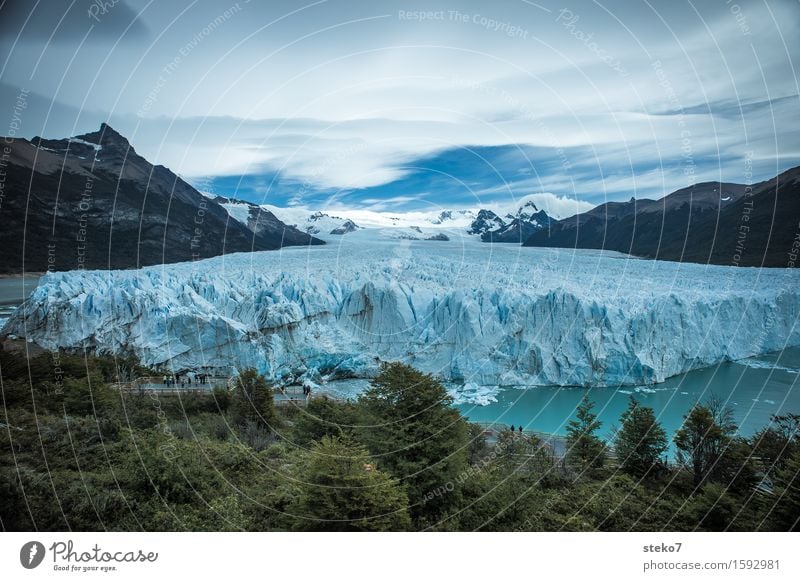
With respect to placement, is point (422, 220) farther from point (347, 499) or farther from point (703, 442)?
point (347, 499)

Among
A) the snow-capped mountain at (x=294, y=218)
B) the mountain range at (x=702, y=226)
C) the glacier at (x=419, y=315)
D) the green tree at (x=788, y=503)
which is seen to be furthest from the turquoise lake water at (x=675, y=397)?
the snow-capped mountain at (x=294, y=218)

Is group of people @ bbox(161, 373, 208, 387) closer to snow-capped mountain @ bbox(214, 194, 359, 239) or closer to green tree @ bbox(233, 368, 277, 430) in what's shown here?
green tree @ bbox(233, 368, 277, 430)

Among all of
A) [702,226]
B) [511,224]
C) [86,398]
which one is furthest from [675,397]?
[86,398]

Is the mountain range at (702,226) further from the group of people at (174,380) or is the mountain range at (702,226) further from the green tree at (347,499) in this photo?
the group of people at (174,380)

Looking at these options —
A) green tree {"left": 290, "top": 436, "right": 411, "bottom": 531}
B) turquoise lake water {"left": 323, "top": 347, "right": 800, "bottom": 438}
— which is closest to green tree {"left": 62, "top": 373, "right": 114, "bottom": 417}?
turquoise lake water {"left": 323, "top": 347, "right": 800, "bottom": 438}
